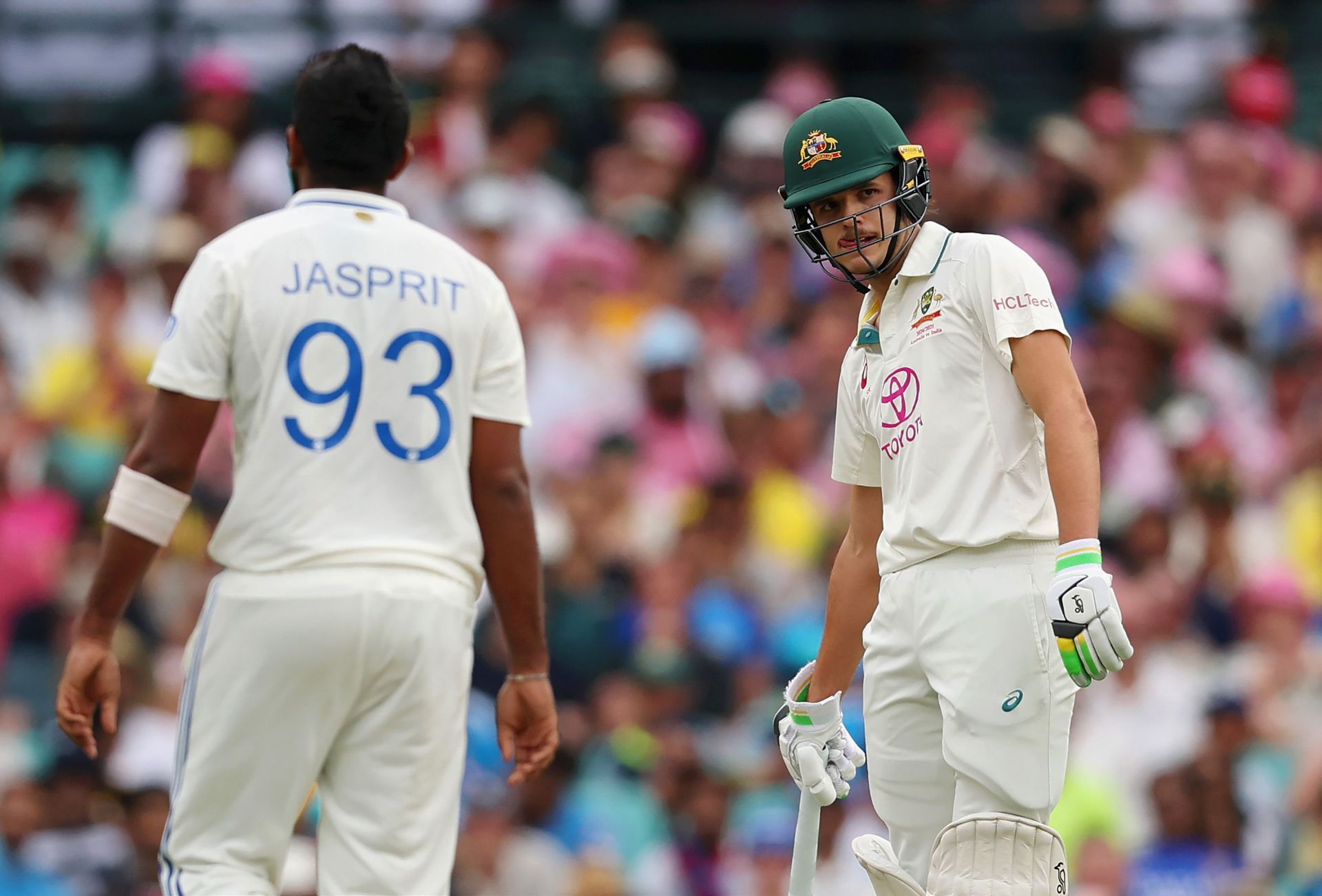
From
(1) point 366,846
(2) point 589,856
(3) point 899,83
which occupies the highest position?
(3) point 899,83

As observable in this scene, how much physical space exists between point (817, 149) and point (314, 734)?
203 centimetres

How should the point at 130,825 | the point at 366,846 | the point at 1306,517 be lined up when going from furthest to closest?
1. the point at 1306,517
2. the point at 130,825
3. the point at 366,846

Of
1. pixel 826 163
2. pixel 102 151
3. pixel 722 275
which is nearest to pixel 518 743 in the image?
pixel 826 163

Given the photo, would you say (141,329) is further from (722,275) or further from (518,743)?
(518,743)

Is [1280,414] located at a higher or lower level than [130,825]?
higher

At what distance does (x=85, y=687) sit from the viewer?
507 cm

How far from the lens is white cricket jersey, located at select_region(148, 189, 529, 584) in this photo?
5055 millimetres

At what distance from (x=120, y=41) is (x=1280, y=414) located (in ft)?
27.9

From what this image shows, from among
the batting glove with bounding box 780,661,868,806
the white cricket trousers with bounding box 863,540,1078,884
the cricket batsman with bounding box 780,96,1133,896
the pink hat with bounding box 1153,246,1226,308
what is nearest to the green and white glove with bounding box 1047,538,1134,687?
the cricket batsman with bounding box 780,96,1133,896

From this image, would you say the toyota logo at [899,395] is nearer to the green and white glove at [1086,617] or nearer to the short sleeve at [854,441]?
the short sleeve at [854,441]

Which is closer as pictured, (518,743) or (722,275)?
(518,743)

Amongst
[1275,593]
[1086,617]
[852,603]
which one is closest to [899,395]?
[852,603]

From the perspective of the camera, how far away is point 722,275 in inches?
493

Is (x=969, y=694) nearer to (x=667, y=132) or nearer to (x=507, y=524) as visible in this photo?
(x=507, y=524)
